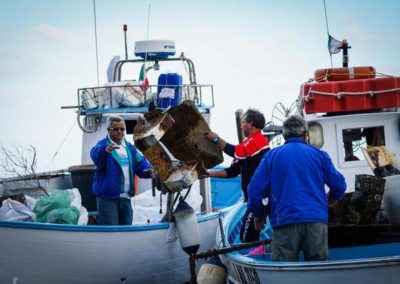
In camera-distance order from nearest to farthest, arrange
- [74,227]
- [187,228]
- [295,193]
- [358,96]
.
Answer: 1. [295,193]
2. [74,227]
3. [187,228]
4. [358,96]

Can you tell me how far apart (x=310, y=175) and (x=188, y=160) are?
2358 mm

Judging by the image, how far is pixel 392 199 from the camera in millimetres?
6898

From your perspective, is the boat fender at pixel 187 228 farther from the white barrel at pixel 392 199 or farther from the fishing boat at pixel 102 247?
the white barrel at pixel 392 199

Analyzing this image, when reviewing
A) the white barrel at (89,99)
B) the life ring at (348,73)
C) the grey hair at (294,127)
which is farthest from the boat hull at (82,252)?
the white barrel at (89,99)

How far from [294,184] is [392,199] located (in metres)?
2.09

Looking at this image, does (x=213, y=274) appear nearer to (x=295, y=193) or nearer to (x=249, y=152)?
(x=249, y=152)

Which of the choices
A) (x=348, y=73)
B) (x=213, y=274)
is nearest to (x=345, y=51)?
(x=348, y=73)

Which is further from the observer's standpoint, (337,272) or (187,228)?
(187,228)

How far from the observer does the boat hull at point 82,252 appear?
23.0 feet

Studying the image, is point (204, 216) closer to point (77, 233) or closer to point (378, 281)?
point (77, 233)

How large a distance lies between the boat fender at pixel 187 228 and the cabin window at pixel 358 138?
2427 millimetres

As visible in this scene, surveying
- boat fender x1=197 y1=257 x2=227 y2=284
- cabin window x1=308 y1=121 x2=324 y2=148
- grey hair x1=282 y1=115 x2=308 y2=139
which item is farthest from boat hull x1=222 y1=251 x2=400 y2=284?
cabin window x1=308 y1=121 x2=324 y2=148

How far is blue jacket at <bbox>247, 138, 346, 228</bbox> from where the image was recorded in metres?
5.23

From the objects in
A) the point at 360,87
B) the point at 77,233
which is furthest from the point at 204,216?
the point at 360,87
